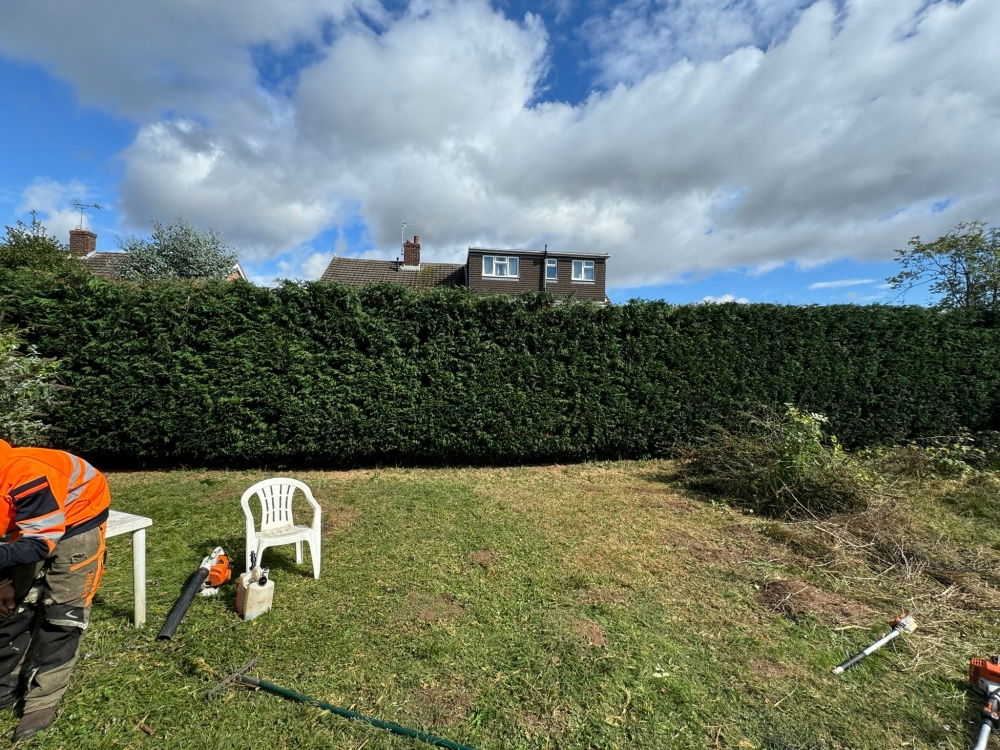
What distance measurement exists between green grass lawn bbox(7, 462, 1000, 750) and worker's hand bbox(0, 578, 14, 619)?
21.9 inches

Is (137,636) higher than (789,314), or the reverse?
(789,314)

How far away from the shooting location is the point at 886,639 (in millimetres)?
2760

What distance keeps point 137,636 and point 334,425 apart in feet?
13.1

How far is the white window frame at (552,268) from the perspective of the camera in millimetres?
26766

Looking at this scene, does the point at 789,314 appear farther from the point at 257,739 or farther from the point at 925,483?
the point at 257,739

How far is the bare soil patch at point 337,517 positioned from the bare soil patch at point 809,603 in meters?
3.74

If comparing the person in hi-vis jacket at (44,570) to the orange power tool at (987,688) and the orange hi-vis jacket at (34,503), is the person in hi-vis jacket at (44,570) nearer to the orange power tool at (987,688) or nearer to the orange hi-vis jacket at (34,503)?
the orange hi-vis jacket at (34,503)

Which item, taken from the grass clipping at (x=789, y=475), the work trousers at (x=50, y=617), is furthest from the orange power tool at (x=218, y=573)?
the grass clipping at (x=789, y=475)

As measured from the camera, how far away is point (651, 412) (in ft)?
25.1

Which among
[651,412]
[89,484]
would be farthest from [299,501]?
[651,412]

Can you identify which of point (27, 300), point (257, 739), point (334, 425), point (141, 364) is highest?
point (27, 300)

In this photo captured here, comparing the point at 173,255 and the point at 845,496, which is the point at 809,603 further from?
the point at 173,255

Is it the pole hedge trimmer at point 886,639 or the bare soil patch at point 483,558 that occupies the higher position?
the pole hedge trimmer at point 886,639

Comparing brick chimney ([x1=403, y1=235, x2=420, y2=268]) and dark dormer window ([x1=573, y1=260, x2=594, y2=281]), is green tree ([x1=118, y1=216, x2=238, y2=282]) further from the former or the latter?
dark dormer window ([x1=573, y1=260, x2=594, y2=281])
